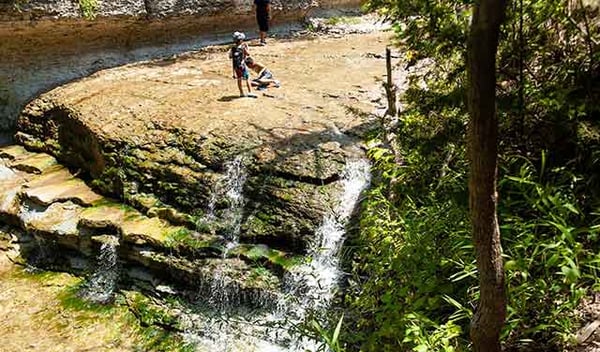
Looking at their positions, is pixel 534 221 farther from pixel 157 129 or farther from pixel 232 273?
pixel 157 129

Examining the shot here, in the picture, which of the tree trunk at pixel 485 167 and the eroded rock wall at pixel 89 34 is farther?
the eroded rock wall at pixel 89 34

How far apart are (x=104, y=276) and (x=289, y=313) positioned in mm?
2632

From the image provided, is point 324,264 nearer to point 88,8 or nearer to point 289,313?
point 289,313

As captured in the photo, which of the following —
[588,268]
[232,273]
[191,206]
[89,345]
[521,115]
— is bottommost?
[89,345]

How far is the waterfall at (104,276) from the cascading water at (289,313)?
1342 millimetres

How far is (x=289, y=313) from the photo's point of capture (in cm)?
574

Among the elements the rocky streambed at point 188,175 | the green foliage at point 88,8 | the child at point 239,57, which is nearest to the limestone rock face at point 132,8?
the green foliage at point 88,8

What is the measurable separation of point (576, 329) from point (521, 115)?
143cm

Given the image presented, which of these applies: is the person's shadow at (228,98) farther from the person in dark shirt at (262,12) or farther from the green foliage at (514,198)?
the green foliage at (514,198)

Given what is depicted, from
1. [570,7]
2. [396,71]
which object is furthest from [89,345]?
[396,71]

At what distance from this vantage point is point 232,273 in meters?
5.95

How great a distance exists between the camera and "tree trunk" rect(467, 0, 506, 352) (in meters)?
1.84

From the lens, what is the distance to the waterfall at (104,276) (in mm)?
6672

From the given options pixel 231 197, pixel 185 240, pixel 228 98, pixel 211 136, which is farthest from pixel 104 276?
pixel 228 98
